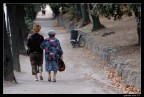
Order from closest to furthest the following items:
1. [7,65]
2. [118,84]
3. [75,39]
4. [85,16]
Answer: [7,65] → [118,84] → [75,39] → [85,16]

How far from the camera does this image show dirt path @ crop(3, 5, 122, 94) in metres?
10.4

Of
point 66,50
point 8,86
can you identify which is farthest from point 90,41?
point 8,86

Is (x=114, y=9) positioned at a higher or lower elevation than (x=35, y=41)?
higher

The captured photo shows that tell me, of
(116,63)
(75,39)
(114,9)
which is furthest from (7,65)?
(75,39)

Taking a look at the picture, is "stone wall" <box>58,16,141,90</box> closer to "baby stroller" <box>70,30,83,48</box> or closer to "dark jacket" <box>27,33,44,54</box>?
"baby stroller" <box>70,30,83,48</box>

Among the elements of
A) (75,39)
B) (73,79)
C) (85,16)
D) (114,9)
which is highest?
(114,9)

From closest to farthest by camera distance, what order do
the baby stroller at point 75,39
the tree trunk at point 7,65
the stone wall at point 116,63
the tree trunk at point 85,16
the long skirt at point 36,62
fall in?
the stone wall at point 116,63, the tree trunk at point 7,65, the long skirt at point 36,62, the baby stroller at point 75,39, the tree trunk at point 85,16

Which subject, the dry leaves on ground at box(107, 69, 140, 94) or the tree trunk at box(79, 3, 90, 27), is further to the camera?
the tree trunk at box(79, 3, 90, 27)

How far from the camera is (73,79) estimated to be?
1395cm

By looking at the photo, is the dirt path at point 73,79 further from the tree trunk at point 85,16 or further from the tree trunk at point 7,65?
the tree trunk at point 85,16

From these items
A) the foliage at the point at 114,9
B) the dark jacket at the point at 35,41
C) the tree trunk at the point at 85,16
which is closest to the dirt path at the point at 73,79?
the dark jacket at the point at 35,41

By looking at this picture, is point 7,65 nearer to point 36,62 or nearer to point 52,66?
point 36,62

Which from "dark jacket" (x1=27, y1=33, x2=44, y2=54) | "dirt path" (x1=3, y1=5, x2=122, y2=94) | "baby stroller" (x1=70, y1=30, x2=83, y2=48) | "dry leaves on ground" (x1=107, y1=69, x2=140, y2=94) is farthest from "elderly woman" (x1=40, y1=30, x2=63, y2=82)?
"baby stroller" (x1=70, y1=30, x2=83, y2=48)

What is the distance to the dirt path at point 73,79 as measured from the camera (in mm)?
10430
